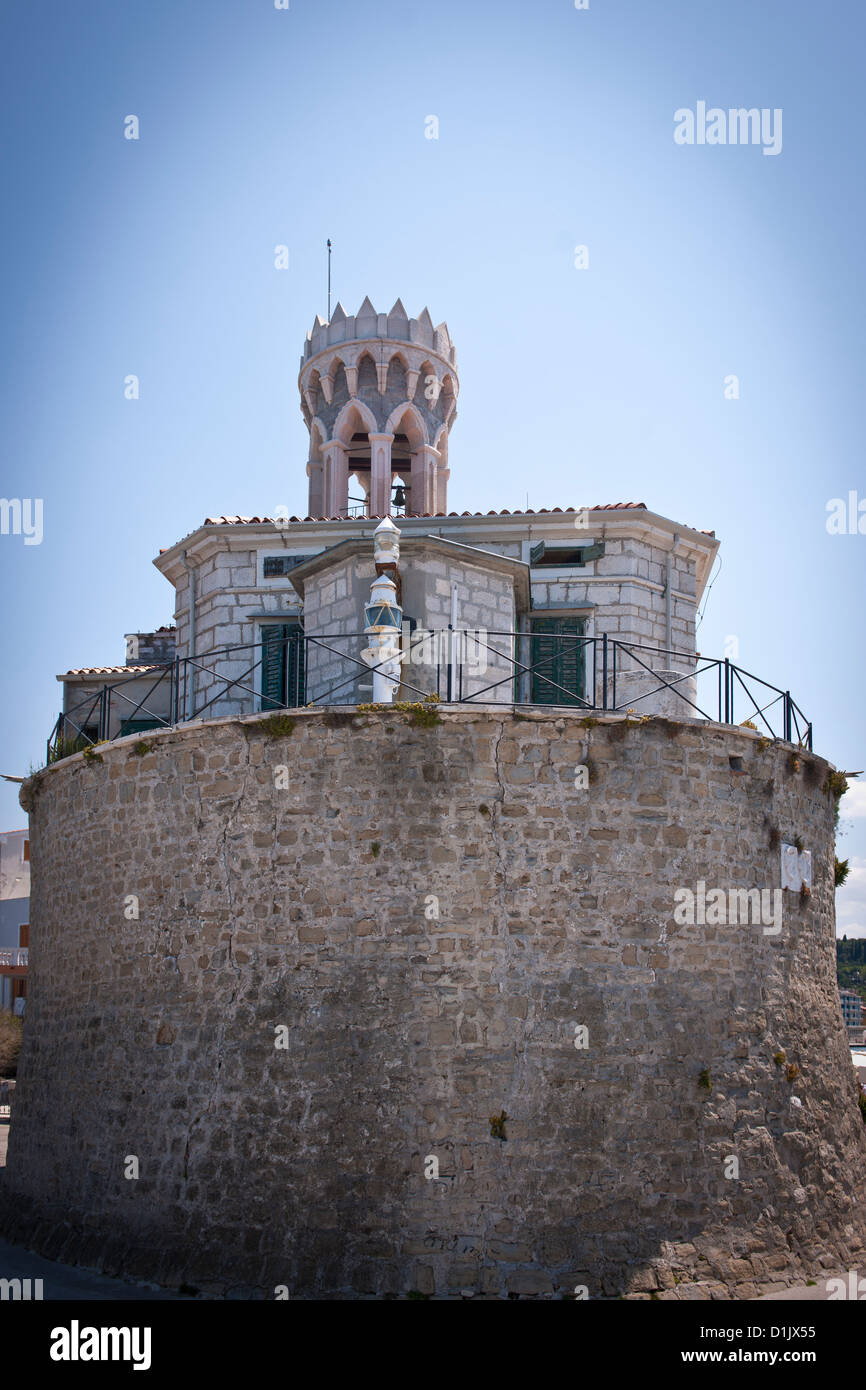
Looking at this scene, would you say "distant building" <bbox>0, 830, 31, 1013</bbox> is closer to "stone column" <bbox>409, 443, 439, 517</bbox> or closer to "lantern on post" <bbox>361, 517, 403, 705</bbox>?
"stone column" <bbox>409, 443, 439, 517</bbox>

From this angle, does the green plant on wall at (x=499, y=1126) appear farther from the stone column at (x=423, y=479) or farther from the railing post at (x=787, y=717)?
the stone column at (x=423, y=479)

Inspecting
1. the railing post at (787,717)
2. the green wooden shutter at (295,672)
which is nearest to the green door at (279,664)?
the green wooden shutter at (295,672)

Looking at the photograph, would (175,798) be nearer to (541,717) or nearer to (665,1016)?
(541,717)

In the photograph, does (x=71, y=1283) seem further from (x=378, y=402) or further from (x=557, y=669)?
(x=378, y=402)

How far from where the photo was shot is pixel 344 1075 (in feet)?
46.2

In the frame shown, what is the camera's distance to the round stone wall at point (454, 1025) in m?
13.6

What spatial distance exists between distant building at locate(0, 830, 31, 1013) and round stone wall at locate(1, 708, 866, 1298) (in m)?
35.1

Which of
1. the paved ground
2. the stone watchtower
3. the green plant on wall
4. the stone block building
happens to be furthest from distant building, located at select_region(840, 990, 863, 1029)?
the green plant on wall

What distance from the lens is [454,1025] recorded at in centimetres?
1405

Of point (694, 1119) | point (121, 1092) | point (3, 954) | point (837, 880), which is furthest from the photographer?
point (3, 954)

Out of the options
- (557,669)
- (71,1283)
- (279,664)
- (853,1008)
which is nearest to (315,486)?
(279,664)
